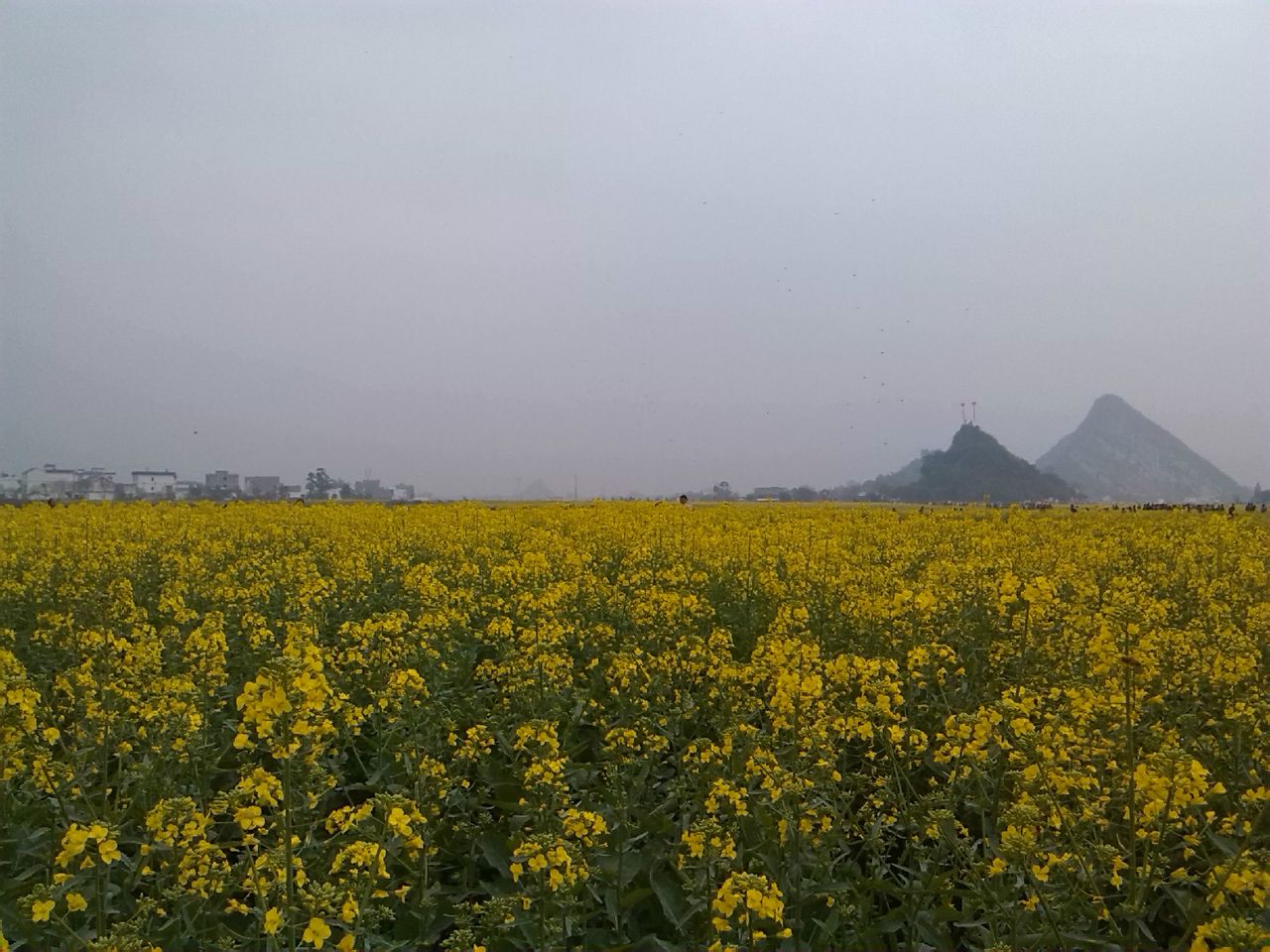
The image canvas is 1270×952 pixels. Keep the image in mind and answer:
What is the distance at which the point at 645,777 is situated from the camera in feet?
12.7

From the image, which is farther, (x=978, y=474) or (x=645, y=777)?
(x=978, y=474)

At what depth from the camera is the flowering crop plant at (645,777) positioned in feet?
8.04

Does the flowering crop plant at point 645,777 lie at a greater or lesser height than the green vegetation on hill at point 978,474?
lesser

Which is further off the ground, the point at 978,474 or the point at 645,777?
the point at 978,474

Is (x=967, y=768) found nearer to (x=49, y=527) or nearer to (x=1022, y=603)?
(x=1022, y=603)

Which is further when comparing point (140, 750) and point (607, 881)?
point (140, 750)

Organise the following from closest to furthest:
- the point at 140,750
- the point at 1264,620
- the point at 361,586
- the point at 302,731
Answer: the point at 302,731 < the point at 140,750 < the point at 1264,620 < the point at 361,586

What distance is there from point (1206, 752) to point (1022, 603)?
2.88 meters

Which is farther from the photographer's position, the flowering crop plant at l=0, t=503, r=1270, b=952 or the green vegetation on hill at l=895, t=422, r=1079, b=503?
the green vegetation on hill at l=895, t=422, r=1079, b=503

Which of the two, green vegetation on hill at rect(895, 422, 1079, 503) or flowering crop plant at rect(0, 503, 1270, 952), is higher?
green vegetation on hill at rect(895, 422, 1079, 503)

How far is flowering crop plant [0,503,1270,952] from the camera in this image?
2451mm

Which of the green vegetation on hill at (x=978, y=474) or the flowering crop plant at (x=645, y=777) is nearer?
the flowering crop plant at (x=645, y=777)

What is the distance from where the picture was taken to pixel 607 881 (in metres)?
3.19

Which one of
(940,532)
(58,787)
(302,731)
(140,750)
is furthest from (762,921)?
(940,532)
